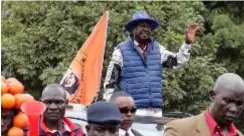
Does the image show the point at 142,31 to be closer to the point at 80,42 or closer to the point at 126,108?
the point at 126,108

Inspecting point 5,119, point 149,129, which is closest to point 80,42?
point 149,129

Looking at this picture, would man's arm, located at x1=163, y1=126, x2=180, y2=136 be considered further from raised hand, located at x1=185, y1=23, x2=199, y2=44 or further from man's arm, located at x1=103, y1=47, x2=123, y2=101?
raised hand, located at x1=185, y1=23, x2=199, y2=44

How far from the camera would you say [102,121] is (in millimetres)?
5426

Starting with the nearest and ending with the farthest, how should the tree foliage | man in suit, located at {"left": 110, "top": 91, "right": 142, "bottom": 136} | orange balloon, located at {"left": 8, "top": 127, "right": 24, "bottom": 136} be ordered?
1. orange balloon, located at {"left": 8, "top": 127, "right": 24, "bottom": 136}
2. man in suit, located at {"left": 110, "top": 91, "right": 142, "bottom": 136}
3. the tree foliage

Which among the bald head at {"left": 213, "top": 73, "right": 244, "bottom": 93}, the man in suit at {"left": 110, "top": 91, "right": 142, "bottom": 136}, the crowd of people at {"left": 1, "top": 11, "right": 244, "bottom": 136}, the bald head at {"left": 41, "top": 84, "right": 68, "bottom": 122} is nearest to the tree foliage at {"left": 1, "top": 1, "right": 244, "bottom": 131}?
the crowd of people at {"left": 1, "top": 11, "right": 244, "bottom": 136}

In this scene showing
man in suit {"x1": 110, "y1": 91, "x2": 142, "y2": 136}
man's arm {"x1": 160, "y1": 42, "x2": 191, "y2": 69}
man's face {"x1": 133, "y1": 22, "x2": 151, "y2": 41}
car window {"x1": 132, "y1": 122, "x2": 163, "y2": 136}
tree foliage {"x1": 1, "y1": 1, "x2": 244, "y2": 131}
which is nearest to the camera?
man in suit {"x1": 110, "y1": 91, "x2": 142, "y2": 136}

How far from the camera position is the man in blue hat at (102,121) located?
543 centimetres

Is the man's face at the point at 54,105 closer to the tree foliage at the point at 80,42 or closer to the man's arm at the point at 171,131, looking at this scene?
the man's arm at the point at 171,131

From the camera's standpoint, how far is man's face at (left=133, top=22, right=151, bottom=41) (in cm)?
830

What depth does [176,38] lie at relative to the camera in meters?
12.6

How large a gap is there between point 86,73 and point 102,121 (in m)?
3.65

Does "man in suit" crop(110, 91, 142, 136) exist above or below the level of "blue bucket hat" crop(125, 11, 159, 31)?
below

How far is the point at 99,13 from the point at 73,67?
4093 mm

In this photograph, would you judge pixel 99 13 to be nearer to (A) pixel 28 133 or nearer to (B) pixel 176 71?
(B) pixel 176 71
